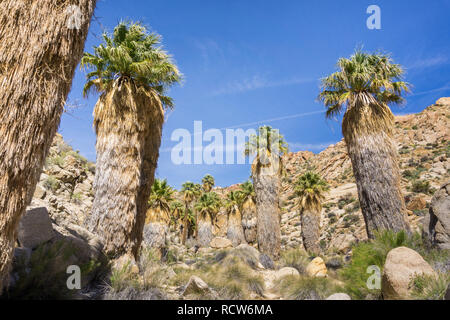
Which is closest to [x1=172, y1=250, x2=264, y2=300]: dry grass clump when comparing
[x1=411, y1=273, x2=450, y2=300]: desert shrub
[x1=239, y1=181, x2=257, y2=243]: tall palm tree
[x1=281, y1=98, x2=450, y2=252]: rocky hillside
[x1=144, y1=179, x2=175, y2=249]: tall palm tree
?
[x1=411, y1=273, x2=450, y2=300]: desert shrub

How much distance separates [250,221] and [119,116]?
2770 centimetres

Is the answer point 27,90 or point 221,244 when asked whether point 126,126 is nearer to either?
point 27,90

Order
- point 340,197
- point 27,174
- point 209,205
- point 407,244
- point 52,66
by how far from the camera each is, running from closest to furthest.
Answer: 1. point 27,174
2. point 52,66
3. point 407,244
4. point 209,205
5. point 340,197

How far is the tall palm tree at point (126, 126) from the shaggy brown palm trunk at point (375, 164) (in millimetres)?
8195

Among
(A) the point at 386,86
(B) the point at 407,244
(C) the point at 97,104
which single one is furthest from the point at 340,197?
(C) the point at 97,104

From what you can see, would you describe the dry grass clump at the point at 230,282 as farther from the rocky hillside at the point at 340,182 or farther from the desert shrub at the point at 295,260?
the desert shrub at the point at 295,260

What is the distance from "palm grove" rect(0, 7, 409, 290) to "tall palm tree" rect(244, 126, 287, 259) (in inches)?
8.2

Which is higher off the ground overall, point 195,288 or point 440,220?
point 440,220

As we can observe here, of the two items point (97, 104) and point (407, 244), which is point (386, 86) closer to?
point (407, 244)

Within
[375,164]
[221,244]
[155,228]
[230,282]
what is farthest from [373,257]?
[221,244]

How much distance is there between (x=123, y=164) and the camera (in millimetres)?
8352

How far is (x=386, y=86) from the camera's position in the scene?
1218cm

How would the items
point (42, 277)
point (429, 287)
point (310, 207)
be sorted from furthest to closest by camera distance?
point (310, 207) < point (429, 287) < point (42, 277)
